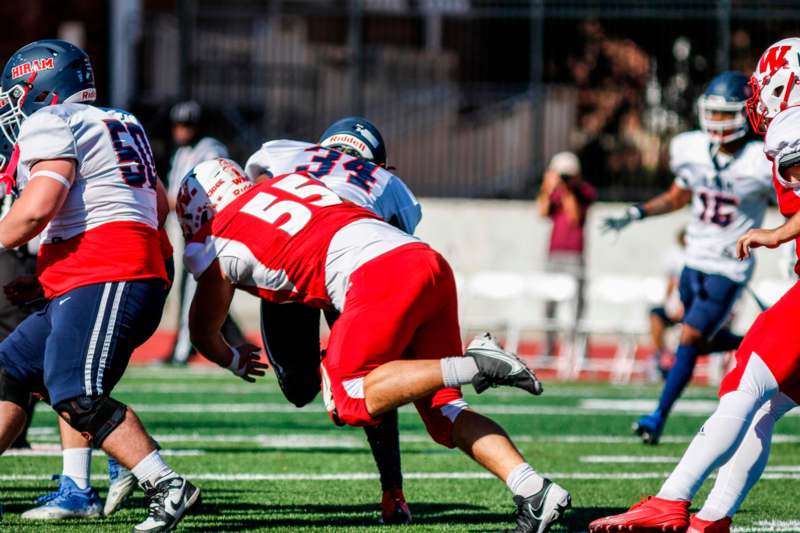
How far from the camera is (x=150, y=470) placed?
4828 mm

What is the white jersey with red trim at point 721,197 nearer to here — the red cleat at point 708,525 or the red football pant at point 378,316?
the red cleat at point 708,525

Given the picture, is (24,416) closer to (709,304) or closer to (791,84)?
(791,84)

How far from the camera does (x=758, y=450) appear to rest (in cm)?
482

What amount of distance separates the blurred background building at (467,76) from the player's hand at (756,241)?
1072cm

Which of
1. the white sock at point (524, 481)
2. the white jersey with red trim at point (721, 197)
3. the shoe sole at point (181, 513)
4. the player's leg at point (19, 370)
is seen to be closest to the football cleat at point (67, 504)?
the player's leg at point (19, 370)

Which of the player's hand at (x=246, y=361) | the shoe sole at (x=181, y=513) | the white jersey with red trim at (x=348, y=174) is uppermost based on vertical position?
the white jersey with red trim at (x=348, y=174)

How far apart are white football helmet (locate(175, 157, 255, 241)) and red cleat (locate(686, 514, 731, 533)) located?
2006 mm

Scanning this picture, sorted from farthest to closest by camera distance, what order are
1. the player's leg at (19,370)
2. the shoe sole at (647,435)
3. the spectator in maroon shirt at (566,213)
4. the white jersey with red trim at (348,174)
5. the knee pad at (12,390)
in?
the spectator in maroon shirt at (566,213) → the shoe sole at (647,435) → the white jersey with red trim at (348,174) → the knee pad at (12,390) → the player's leg at (19,370)

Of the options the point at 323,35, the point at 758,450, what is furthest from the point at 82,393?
the point at 323,35

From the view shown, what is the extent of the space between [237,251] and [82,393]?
2.39 ft

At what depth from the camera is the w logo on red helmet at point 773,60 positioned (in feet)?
16.9

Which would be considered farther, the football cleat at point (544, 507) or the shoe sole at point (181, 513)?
the shoe sole at point (181, 513)

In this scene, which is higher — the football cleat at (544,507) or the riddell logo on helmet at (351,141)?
the riddell logo on helmet at (351,141)

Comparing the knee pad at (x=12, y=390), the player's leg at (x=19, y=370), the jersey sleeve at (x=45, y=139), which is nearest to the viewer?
the jersey sleeve at (x=45, y=139)
